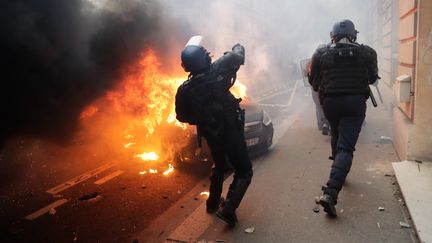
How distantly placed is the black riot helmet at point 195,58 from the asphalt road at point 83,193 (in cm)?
196

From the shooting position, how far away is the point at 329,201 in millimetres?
3846

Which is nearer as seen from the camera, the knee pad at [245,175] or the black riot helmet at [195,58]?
the black riot helmet at [195,58]

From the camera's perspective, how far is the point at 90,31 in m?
8.77

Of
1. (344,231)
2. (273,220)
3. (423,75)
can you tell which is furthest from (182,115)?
(423,75)

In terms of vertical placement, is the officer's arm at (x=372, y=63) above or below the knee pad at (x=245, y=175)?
above

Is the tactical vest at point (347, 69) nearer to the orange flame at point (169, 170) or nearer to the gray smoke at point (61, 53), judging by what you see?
the orange flame at point (169, 170)

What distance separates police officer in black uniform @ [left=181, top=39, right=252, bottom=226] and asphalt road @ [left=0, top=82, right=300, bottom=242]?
1135mm

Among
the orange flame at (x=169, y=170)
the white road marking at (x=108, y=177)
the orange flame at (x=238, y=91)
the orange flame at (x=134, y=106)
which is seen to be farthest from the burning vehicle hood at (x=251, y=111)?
the white road marking at (x=108, y=177)

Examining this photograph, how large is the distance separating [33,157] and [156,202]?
169 inches

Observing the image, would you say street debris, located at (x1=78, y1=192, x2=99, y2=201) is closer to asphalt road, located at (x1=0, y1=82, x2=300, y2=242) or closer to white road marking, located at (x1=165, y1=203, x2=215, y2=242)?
asphalt road, located at (x1=0, y1=82, x2=300, y2=242)

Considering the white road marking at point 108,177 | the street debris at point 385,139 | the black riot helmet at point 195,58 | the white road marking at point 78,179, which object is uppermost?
the black riot helmet at point 195,58

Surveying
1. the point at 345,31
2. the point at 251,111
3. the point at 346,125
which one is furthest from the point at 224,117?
the point at 251,111

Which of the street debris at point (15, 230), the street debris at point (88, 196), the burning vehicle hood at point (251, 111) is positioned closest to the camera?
the street debris at point (15, 230)

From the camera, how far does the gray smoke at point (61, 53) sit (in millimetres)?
7039
